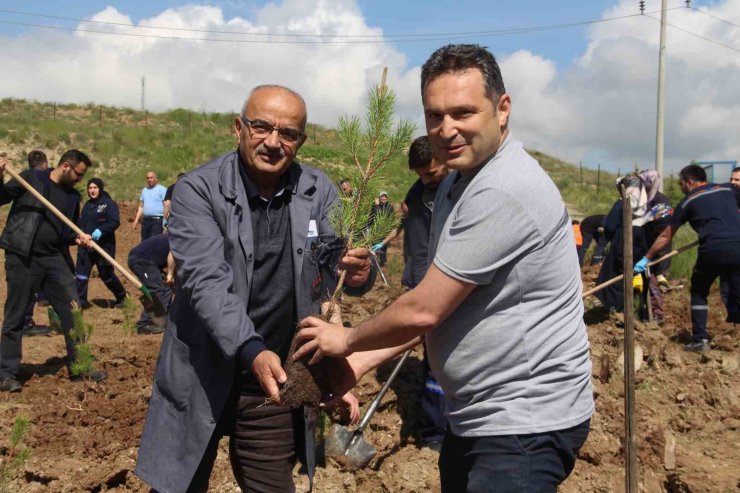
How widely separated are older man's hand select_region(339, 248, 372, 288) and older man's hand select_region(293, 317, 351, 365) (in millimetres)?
313

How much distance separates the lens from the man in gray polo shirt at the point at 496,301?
180 centimetres

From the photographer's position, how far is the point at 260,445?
2688 millimetres

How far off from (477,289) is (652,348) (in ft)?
19.6

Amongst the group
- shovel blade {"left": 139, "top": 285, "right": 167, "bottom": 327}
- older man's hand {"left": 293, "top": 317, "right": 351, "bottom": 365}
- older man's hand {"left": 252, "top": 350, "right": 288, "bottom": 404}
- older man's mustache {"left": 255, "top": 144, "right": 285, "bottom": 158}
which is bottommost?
shovel blade {"left": 139, "top": 285, "right": 167, "bottom": 327}

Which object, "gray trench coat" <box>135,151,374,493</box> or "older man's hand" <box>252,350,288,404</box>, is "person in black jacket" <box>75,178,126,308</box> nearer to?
"gray trench coat" <box>135,151,374,493</box>

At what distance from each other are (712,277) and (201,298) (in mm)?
6432

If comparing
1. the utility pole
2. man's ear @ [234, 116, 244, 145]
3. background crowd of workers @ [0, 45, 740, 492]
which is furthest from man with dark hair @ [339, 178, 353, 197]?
the utility pole

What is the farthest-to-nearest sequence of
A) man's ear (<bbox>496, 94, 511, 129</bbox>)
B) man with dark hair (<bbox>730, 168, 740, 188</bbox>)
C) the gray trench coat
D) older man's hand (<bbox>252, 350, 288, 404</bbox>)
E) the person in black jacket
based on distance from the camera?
the person in black jacket < man with dark hair (<bbox>730, 168, 740, 188</bbox>) < the gray trench coat < older man's hand (<bbox>252, 350, 288, 404</bbox>) < man's ear (<bbox>496, 94, 511, 129</bbox>)

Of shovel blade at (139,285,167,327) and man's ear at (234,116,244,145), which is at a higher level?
man's ear at (234,116,244,145)

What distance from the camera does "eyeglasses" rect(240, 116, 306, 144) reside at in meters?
2.46

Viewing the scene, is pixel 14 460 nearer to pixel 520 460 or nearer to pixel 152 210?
pixel 520 460

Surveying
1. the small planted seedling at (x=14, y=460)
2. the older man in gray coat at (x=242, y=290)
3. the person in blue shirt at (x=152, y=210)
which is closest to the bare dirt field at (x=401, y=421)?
the small planted seedling at (x=14, y=460)

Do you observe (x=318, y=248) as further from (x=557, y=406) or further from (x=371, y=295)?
(x=371, y=295)

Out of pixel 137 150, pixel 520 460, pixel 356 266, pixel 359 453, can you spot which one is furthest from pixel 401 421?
pixel 137 150
